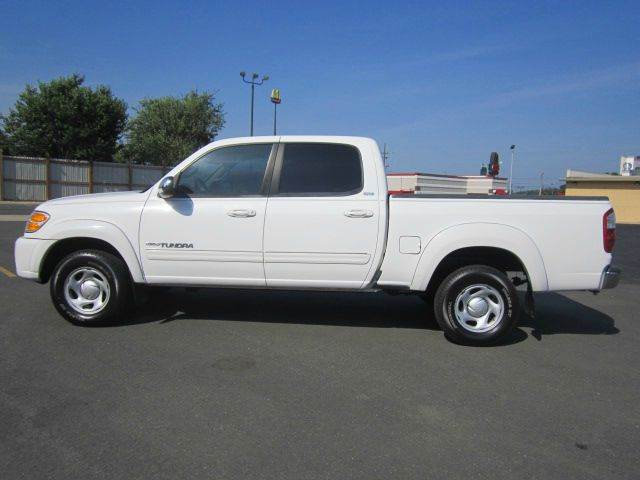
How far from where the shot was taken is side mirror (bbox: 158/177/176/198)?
528 cm

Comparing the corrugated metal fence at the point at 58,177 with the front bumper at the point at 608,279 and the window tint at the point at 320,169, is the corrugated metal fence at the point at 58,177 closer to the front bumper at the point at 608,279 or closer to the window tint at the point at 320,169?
the window tint at the point at 320,169

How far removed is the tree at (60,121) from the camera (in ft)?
114

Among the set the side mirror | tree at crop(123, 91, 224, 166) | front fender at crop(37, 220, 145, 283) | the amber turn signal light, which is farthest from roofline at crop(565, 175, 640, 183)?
the amber turn signal light

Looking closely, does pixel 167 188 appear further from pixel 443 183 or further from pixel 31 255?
pixel 443 183

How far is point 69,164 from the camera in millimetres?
32969

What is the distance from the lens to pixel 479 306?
5.21m

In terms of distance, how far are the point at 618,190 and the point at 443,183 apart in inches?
809

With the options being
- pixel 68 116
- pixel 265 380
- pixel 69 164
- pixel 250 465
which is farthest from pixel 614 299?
pixel 68 116

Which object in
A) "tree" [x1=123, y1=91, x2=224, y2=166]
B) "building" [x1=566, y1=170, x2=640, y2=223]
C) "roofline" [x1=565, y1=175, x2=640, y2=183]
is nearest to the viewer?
"roofline" [x1=565, y1=175, x2=640, y2=183]

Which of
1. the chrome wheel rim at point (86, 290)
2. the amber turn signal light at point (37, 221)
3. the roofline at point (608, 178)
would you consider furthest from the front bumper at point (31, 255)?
the roofline at point (608, 178)

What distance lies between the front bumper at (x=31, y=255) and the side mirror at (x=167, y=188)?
1.23m

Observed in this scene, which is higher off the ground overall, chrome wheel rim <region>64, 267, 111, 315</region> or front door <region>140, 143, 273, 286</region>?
front door <region>140, 143, 273, 286</region>

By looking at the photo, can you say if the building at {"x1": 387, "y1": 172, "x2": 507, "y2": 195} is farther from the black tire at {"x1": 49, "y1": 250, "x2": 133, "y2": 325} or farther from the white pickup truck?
the black tire at {"x1": 49, "y1": 250, "x2": 133, "y2": 325}

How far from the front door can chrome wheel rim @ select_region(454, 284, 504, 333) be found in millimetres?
1953
